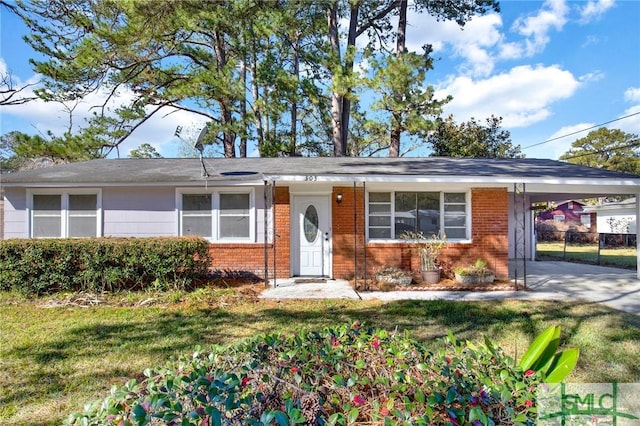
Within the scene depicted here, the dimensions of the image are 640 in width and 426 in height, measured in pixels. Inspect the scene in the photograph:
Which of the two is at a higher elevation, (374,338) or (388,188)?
(388,188)

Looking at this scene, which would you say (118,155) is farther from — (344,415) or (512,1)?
(512,1)

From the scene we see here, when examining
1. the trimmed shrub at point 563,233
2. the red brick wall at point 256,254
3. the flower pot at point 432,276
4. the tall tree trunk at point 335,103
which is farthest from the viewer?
the trimmed shrub at point 563,233

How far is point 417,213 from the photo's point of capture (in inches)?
393

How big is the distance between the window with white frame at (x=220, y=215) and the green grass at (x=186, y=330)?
91.6 inches

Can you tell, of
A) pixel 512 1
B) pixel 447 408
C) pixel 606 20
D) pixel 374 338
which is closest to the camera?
pixel 447 408

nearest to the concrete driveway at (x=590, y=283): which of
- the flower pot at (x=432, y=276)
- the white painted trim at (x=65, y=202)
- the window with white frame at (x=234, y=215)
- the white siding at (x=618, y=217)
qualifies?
the flower pot at (x=432, y=276)

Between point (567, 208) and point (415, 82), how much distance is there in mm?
32040

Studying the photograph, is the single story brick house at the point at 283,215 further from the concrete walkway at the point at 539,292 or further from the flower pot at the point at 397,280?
the concrete walkway at the point at 539,292

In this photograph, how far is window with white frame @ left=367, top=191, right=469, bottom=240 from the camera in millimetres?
9953

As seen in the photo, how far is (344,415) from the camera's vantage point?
1.49 meters

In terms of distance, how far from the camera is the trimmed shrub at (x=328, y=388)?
1.43m

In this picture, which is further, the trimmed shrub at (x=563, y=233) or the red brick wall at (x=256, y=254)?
the trimmed shrub at (x=563, y=233)

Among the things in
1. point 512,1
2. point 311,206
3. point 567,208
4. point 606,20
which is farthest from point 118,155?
point 567,208

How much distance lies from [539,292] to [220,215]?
27.1 ft
